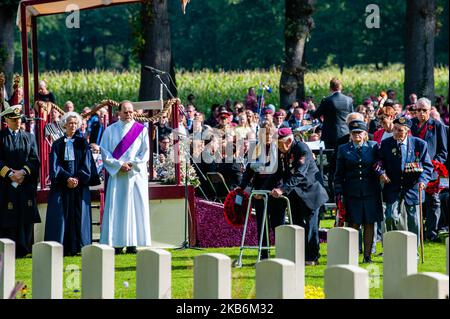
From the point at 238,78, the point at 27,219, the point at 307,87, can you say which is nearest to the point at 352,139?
the point at 27,219

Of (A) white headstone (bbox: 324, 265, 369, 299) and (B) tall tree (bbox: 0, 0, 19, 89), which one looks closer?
(A) white headstone (bbox: 324, 265, 369, 299)

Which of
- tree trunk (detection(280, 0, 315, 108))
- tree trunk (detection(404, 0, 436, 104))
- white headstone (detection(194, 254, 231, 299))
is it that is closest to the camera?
white headstone (detection(194, 254, 231, 299))

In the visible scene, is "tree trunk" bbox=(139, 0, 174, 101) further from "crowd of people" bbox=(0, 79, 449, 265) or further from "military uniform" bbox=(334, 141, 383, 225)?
"military uniform" bbox=(334, 141, 383, 225)

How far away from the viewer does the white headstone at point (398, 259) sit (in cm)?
781

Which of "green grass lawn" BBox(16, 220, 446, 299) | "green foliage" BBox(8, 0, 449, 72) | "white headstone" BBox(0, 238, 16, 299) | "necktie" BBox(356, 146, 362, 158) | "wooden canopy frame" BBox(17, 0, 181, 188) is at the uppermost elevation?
"green foliage" BBox(8, 0, 449, 72)

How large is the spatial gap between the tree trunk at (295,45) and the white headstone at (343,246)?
1870 centimetres

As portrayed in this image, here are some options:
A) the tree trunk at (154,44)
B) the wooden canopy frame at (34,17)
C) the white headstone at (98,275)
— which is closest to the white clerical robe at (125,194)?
the wooden canopy frame at (34,17)

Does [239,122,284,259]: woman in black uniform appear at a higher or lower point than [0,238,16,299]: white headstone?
higher

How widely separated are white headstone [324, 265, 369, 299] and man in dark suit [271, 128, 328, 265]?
22.5ft

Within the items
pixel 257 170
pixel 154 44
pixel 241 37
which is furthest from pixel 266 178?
pixel 241 37

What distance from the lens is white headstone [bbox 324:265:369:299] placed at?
6.51 meters

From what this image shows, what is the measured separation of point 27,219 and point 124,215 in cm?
129

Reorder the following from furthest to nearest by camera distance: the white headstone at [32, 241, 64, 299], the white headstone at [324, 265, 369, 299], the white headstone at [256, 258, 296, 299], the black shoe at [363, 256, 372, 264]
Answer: the black shoe at [363, 256, 372, 264] → the white headstone at [32, 241, 64, 299] → the white headstone at [256, 258, 296, 299] → the white headstone at [324, 265, 369, 299]

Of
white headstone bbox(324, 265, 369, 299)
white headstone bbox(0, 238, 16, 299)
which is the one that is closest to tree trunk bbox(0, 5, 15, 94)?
white headstone bbox(0, 238, 16, 299)
